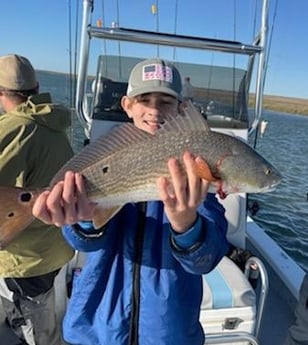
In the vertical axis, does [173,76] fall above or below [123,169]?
above

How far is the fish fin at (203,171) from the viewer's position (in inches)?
64.0

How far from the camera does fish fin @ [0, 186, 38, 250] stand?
170 centimetres

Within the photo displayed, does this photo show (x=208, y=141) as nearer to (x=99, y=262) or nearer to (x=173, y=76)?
(x=173, y=76)

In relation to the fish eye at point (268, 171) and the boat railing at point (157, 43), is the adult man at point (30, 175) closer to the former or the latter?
the boat railing at point (157, 43)

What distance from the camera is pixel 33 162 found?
8.87 ft

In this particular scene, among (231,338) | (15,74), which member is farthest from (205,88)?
(231,338)

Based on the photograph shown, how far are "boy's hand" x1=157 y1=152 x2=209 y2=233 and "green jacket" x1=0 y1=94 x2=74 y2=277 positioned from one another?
1264mm

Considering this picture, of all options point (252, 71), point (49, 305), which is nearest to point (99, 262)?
point (49, 305)

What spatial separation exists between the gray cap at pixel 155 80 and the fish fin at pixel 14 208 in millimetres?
664

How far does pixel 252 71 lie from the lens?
446 centimetres

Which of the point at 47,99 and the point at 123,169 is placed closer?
the point at 123,169

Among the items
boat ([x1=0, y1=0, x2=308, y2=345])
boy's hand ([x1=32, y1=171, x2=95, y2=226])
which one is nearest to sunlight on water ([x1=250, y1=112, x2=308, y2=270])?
boat ([x1=0, y1=0, x2=308, y2=345])

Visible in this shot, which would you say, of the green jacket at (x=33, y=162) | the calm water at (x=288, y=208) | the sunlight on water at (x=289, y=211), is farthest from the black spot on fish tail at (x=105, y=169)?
the sunlight on water at (x=289, y=211)

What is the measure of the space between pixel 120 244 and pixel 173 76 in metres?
0.80
